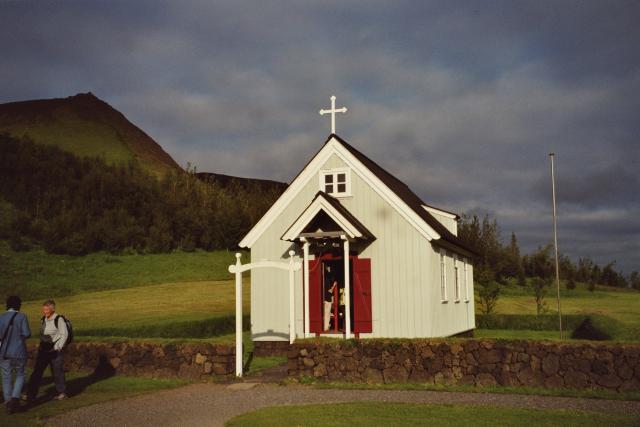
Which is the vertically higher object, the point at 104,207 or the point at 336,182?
the point at 104,207

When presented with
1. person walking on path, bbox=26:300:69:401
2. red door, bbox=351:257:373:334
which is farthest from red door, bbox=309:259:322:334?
person walking on path, bbox=26:300:69:401

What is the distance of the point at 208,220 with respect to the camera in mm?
68562

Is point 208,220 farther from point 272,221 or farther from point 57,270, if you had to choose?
point 272,221

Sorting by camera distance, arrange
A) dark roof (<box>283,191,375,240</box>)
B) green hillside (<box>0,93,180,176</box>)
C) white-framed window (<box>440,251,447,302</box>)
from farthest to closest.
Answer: green hillside (<box>0,93,180,176</box>) → white-framed window (<box>440,251,447,302</box>) → dark roof (<box>283,191,375,240</box>)

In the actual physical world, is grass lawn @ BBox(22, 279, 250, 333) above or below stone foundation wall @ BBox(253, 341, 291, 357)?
above

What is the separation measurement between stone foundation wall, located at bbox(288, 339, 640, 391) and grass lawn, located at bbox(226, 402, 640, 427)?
2.45 m

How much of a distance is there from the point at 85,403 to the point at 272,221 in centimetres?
1001

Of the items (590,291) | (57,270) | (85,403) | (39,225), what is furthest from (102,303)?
(590,291)

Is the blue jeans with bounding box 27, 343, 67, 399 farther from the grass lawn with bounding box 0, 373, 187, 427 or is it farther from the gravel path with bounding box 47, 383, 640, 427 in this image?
the gravel path with bounding box 47, 383, 640, 427

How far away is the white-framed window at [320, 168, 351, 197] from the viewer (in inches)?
840

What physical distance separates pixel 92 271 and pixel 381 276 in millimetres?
37446

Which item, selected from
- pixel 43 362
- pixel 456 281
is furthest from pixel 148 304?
pixel 43 362

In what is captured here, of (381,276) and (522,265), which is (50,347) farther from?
(522,265)

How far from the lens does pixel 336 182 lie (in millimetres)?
21438
